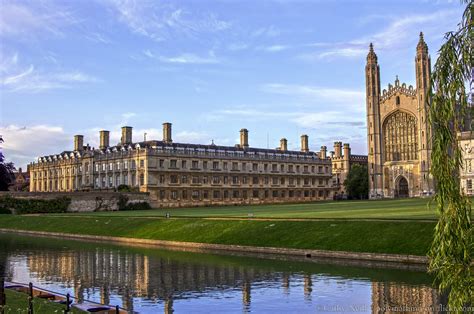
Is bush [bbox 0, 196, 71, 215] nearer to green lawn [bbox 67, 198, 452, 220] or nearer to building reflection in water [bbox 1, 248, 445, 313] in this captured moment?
green lawn [bbox 67, 198, 452, 220]

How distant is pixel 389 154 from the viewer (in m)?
114

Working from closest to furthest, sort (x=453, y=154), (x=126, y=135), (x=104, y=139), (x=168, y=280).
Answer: (x=453, y=154) < (x=168, y=280) < (x=126, y=135) < (x=104, y=139)

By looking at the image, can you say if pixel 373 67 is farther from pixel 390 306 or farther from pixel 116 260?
pixel 390 306

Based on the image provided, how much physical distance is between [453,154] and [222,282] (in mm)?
14703

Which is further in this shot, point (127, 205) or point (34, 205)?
point (127, 205)

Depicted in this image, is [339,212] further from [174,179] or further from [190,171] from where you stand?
[190,171]

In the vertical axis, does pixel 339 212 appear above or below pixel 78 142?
below

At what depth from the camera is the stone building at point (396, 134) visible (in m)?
106

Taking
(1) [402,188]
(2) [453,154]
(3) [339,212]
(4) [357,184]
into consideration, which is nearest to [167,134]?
(4) [357,184]

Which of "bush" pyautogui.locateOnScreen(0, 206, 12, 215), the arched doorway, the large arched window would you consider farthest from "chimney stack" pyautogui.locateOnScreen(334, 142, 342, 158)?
"bush" pyautogui.locateOnScreen(0, 206, 12, 215)

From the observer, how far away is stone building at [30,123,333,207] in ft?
301

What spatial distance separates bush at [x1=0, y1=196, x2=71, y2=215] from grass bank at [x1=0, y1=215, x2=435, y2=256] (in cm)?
2651

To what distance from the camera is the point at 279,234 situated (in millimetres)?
34531

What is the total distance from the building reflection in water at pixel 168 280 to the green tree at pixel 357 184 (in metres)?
90.1
